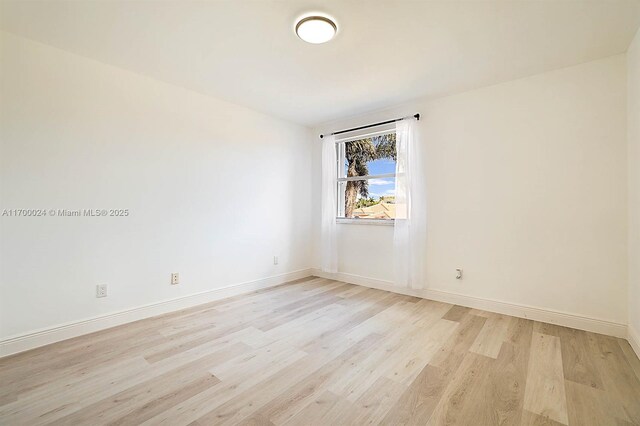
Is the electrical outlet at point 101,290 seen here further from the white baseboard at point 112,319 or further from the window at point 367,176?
the window at point 367,176

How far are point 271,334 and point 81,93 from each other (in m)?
2.63

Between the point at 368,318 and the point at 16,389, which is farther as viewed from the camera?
the point at 368,318

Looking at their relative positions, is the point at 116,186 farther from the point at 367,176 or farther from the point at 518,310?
the point at 518,310

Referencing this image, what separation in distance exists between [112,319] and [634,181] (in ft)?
14.8

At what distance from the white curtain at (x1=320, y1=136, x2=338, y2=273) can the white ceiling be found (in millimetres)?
1275

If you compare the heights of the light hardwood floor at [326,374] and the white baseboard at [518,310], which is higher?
the white baseboard at [518,310]

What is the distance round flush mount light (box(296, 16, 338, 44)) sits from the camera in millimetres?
1939

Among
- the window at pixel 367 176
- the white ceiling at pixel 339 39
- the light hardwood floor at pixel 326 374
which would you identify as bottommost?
the light hardwood floor at pixel 326 374

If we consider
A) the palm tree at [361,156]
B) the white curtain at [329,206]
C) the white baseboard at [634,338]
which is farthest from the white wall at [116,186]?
the white baseboard at [634,338]

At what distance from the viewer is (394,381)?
1.75 m

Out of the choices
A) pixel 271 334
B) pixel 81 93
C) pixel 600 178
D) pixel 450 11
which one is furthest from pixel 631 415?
pixel 81 93

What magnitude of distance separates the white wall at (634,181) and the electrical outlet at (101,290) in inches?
168

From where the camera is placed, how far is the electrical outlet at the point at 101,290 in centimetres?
248

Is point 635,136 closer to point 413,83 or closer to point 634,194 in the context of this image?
point 634,194
